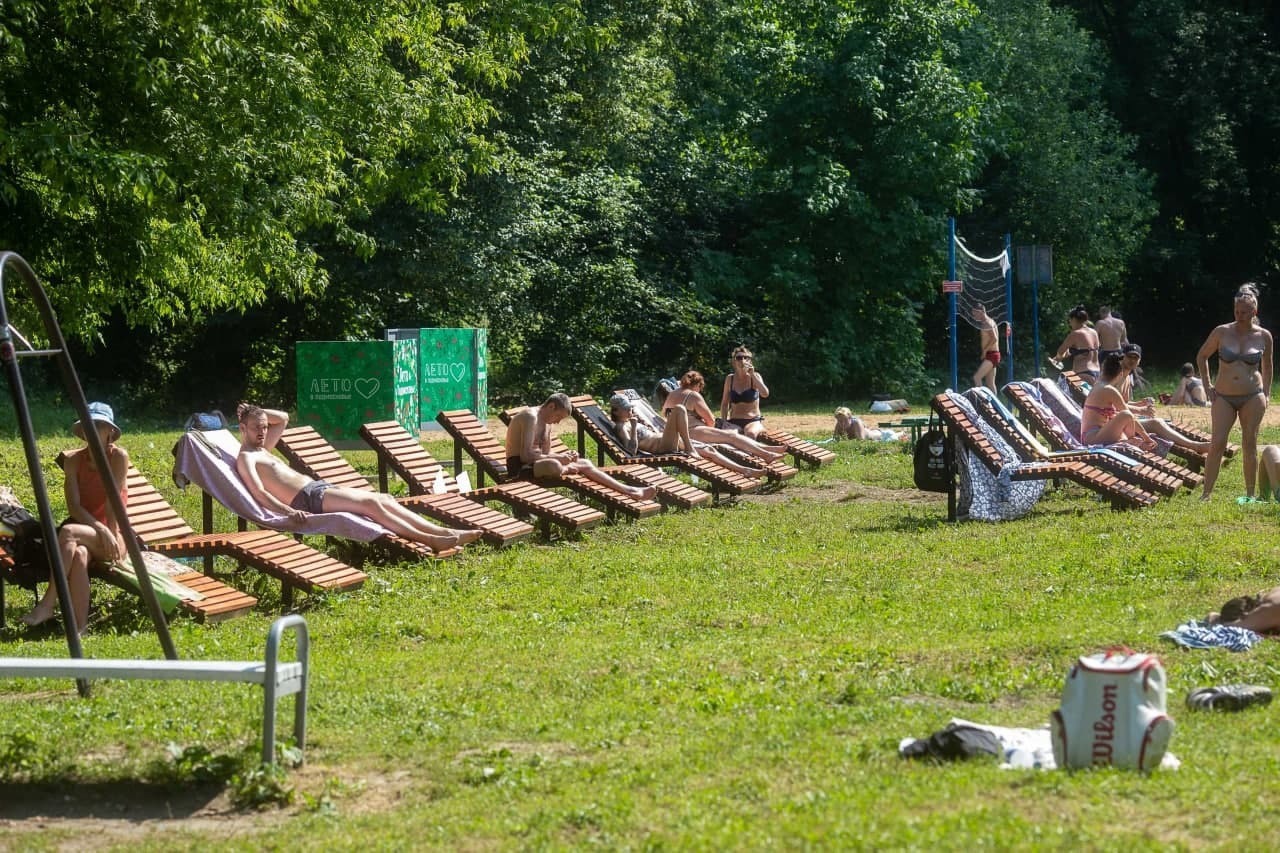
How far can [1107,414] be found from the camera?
1462 centimetres

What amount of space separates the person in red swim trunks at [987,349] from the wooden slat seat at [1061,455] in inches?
305

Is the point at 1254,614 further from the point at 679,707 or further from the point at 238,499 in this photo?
the point at 238,499

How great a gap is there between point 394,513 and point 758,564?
8.29 feet

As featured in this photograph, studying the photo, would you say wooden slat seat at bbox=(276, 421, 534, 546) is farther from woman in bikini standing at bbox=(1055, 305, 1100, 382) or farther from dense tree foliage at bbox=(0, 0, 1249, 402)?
woman in bikini standing at bbox=(1055, 305, 1100, 382)

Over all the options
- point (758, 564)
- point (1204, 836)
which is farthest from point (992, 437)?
point (1204, 836)

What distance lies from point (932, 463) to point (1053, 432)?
2092mm

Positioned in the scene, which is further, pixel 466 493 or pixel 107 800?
pixel 466 493

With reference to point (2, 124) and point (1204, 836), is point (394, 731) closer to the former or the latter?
point (1204, 836)

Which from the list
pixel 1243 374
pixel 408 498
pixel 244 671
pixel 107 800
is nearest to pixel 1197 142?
pixel 1243 374

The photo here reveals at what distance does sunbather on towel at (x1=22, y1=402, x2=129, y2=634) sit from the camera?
8758 mm

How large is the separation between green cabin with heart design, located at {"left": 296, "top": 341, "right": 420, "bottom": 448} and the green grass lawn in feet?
29.2

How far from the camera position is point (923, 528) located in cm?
1264

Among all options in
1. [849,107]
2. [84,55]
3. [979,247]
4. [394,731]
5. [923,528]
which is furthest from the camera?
[979,247]

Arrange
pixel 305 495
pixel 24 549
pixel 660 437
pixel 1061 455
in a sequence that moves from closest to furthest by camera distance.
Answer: pixel 24 549 → pixel 305 495 → pixel 1061 455 → pixel 660 437
